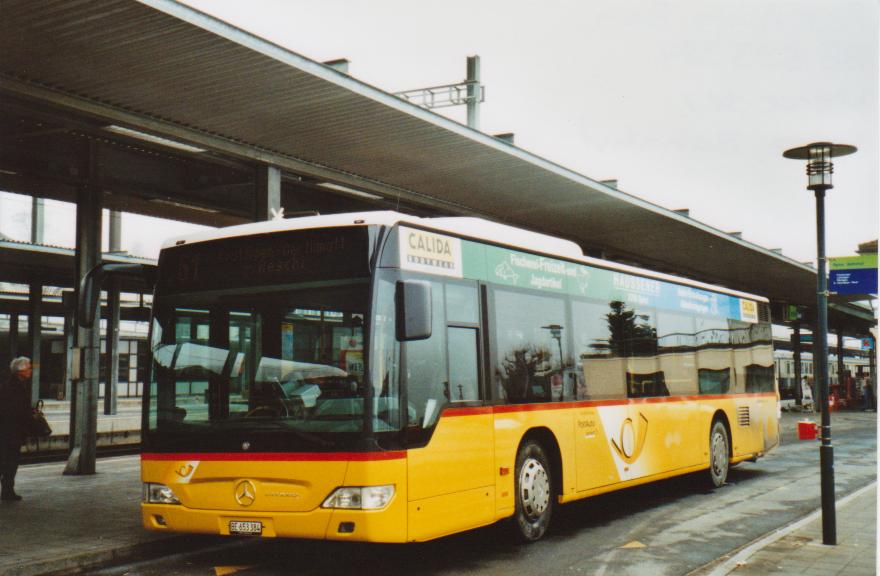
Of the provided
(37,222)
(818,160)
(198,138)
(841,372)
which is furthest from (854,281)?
(841,372)

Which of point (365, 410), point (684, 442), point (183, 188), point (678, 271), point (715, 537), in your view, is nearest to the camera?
point (365, 410)

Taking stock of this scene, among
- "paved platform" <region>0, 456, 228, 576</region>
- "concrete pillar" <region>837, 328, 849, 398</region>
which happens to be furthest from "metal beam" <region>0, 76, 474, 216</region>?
"concrete pillar" <region>837, 328, 849, 398</region>

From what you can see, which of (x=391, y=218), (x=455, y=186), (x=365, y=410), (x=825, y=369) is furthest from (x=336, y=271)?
(x=455, y=186)

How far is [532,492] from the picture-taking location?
352 inches

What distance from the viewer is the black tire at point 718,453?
13766 millimetres

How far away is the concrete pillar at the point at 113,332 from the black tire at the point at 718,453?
19085 mm

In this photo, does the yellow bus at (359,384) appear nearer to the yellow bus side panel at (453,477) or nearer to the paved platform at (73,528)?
the yellow bus side panel at (453,477)

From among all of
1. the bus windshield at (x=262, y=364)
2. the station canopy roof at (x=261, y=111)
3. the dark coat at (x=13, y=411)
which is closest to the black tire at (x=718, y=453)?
the station canopy roof at (x=261, y=111)

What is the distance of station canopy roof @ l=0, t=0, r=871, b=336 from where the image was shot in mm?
9406

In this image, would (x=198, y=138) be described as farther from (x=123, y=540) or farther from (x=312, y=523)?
(x=312, y=523)

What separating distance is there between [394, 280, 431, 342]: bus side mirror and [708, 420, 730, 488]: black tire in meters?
8.16

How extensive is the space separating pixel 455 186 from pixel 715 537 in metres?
8.94

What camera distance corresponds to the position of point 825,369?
28.6 ft

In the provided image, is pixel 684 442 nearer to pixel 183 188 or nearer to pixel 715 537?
pixel 715 537
